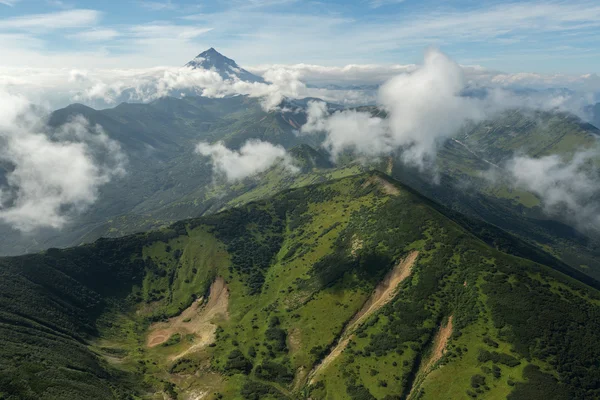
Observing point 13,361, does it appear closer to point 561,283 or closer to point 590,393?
point 590,393

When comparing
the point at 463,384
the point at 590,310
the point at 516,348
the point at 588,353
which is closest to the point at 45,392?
the point at 463,384

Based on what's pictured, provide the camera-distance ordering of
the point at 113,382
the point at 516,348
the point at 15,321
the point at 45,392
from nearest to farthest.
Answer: the point at 45,392
the point at 516,348
the point at 113,382
the point at 15,321

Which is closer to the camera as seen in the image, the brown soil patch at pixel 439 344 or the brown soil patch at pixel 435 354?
the brown soil patch at pixel 435 354

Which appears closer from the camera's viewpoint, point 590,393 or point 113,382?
point 590,393

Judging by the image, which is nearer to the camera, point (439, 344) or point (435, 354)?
point (435, 354)

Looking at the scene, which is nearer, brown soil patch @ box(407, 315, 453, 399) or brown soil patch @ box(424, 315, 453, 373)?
brown soil patch @ box(407, 315, 453, 399)

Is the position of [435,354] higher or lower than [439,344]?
lower

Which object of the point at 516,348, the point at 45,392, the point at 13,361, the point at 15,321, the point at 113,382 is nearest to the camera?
the point at 45,392

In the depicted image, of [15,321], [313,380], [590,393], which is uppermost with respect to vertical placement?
[15,321]

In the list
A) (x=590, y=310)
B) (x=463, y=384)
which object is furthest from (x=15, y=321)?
(x=590, y=310)

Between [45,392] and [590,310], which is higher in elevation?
[45,392]
